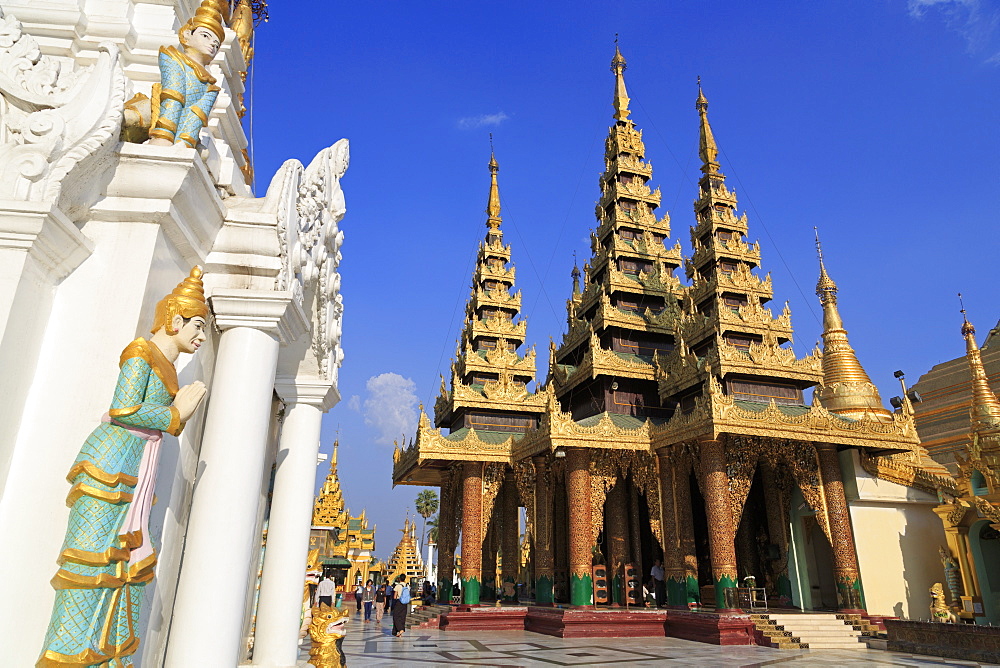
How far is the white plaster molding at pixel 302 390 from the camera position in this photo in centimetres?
519

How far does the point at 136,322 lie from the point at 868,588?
56.2ft

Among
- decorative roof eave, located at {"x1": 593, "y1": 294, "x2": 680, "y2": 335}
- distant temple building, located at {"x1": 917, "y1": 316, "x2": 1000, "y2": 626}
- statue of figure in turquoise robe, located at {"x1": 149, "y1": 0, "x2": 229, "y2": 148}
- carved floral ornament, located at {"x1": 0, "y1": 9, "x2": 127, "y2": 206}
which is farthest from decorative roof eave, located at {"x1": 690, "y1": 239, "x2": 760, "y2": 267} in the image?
carved floral ornament, located at {"x1": 0, "y1": 9, "x2": 127, "y2": 206}

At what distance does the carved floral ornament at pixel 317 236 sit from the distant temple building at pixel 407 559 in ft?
129

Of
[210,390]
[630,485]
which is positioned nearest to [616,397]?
[630,485]

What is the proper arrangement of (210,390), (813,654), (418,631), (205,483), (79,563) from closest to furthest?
(79,563) < (205,483) < (210,390) < (813,654) < (418,631)

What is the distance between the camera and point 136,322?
3016 millimetres

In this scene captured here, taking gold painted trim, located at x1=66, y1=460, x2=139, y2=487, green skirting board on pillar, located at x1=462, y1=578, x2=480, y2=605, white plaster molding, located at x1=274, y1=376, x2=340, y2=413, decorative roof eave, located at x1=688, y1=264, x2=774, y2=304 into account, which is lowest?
green skirting board on pillar, located at x1=462, y1=578, x2=480, y2=605

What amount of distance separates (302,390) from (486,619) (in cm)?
1503

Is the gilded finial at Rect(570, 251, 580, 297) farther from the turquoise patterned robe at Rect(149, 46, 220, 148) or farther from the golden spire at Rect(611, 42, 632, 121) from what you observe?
the turquoise patterned robe at Rect(149, 46, 220, 148)

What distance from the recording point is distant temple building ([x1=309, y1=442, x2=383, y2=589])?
30109mm

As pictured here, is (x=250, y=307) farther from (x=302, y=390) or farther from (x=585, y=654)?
(x=585, y=654)

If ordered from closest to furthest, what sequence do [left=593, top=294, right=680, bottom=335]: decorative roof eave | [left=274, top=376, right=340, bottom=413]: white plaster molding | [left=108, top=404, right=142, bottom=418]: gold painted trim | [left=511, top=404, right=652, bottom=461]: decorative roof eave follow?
[left=108, top=404, right=142, bottom=418]: gold painted trim < [left=274, top=376, right=340, bottom=413]: white plaster molding < [left=511, top=404, right=652, bottom=461]: decorative roof eave < [left=593, top=294, right=680, bottom=335]: decorative roof eave

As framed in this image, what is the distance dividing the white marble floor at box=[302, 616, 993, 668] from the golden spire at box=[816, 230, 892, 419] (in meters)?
10.6

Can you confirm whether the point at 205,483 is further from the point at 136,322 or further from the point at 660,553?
the point at 660,553
